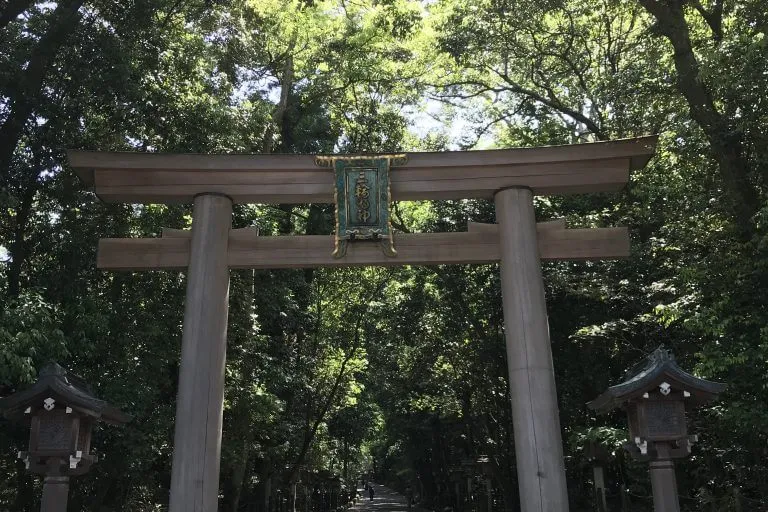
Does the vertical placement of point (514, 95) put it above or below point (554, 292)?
above

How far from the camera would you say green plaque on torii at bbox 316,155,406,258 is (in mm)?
7410

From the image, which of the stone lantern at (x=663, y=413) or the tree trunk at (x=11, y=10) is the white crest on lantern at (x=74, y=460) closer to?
the stone lantern at (x=663, y=413)

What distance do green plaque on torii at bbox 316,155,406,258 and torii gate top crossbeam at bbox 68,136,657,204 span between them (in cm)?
17

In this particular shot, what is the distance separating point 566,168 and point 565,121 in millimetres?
10012

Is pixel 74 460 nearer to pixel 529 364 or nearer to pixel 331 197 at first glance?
pixel 331 197

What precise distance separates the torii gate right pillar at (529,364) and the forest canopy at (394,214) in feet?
9.93

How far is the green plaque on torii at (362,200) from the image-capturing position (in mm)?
7410

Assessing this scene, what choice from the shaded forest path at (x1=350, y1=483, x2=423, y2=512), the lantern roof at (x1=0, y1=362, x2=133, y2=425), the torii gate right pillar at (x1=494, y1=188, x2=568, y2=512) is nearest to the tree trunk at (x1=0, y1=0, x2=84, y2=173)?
the lantern roof at (x1=0, y1=362, x2=133, y2=425)

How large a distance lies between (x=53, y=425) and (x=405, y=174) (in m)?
4.85

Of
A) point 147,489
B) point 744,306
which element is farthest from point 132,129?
point 744,306

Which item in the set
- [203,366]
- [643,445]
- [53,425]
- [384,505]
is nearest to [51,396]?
[53,425]

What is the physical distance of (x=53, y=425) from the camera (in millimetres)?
6109

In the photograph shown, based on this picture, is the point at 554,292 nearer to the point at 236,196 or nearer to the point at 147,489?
the point at 236,196

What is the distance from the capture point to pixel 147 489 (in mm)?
13352
